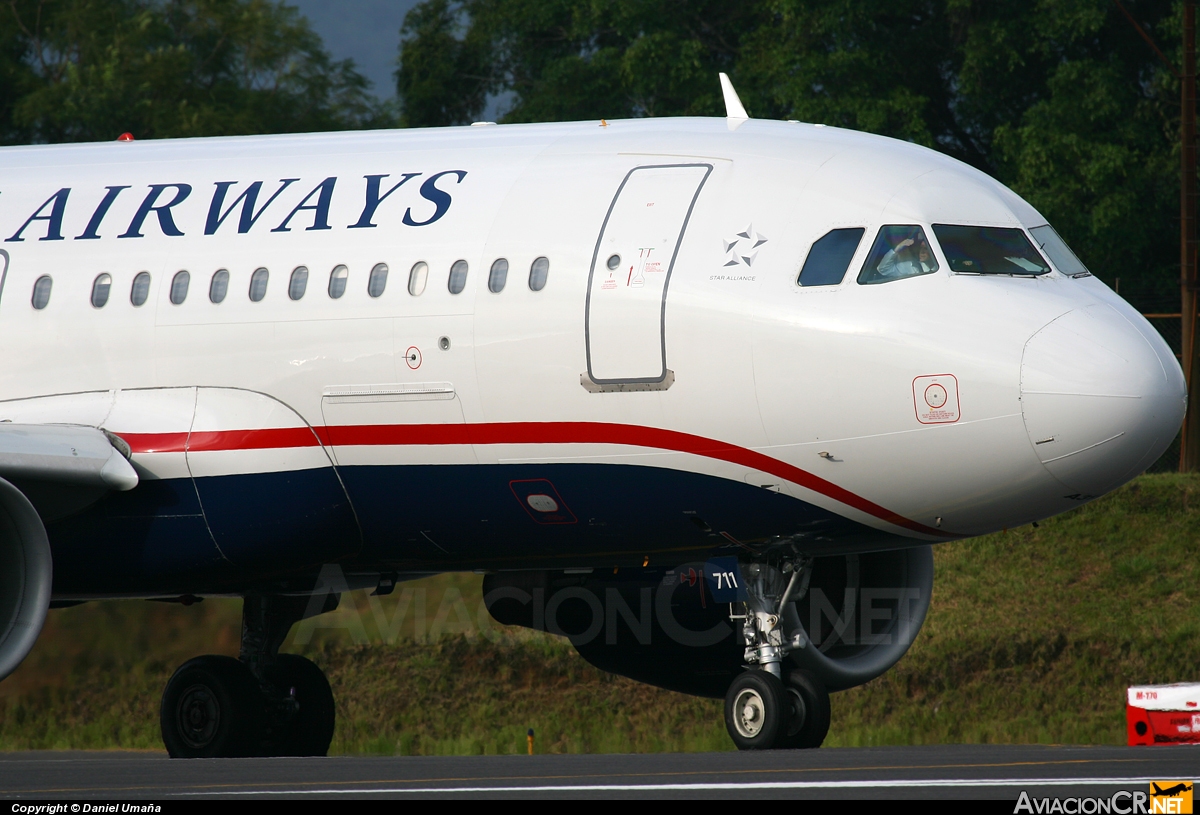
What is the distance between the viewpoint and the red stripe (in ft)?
39.3

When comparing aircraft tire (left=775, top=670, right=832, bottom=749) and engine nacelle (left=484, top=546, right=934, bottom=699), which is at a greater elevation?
engine nacelle (left=484, top=546, right=934, bottom=699)

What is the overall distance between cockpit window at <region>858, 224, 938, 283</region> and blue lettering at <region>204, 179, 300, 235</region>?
449cm

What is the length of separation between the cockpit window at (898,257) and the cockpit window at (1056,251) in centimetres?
85

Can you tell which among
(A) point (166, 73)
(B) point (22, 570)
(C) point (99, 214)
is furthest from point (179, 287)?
(A) point (166, 73)

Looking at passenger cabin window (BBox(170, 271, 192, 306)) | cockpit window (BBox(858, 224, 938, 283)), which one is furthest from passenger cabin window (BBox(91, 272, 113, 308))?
cockpit window (BBox(858, 224, 938, 283))

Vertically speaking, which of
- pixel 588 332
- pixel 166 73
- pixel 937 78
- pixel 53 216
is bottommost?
pixel 588 332

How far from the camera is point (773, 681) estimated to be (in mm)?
12188

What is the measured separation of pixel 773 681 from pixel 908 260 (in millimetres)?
2825

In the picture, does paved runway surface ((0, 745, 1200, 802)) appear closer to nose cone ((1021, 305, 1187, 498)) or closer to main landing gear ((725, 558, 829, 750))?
main landing gear ((725, 558, 829, 750))

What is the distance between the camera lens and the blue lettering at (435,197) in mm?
13102

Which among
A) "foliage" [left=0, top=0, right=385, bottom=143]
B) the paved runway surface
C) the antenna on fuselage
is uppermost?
"foliage" [left=0, top=0, right=385, bottom=143]

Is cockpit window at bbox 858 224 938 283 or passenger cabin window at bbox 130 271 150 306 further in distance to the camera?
passenger cabin window at bbox 130 271 150 306

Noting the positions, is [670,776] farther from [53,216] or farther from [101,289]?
[53,216]

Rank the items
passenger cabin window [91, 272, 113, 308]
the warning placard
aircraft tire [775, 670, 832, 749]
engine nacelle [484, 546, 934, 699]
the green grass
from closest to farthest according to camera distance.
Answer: the warning placard, aircraft tire [775, 670, 832, 749], passenger cabin window [91, 272, 113, 308], engine nacelle [484, 546, 934, 699], the green grass
